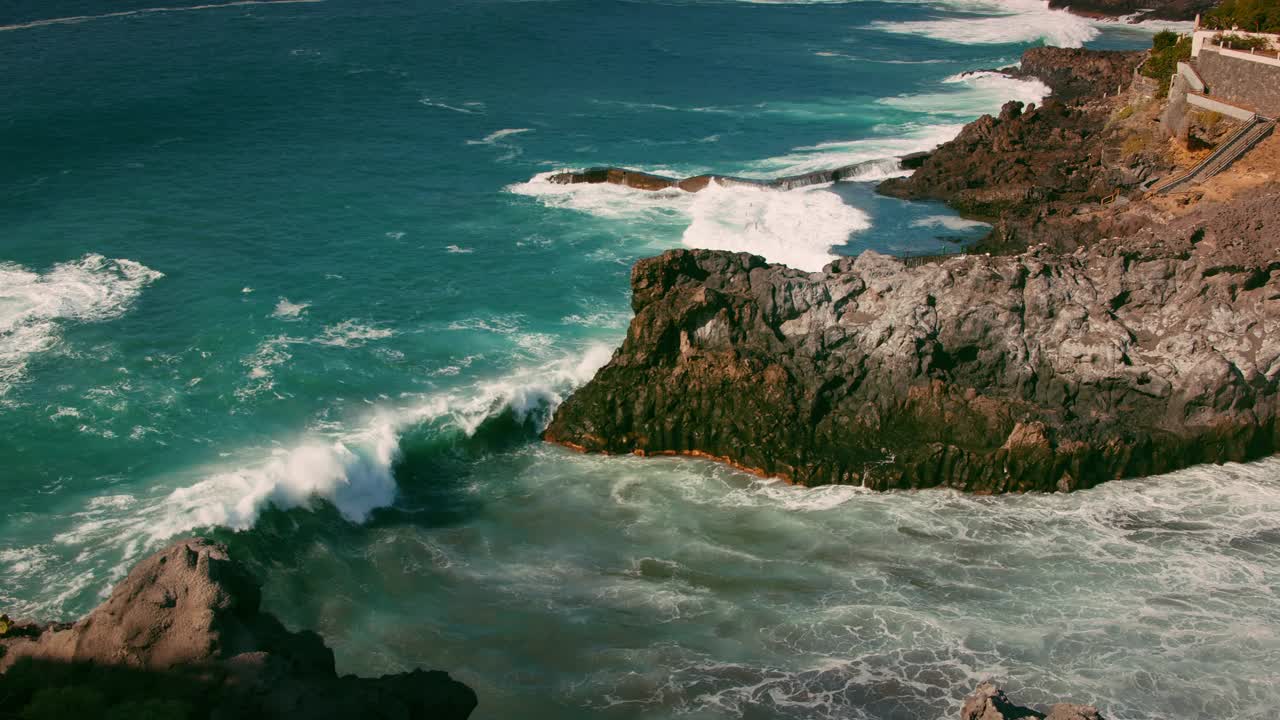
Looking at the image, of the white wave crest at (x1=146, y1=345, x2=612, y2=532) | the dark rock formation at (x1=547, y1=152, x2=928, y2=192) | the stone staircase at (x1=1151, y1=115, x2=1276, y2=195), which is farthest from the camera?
the dark rock formation at (x1=547, y1=152, x2=928, y2=192)

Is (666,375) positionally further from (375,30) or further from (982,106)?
(375,30)

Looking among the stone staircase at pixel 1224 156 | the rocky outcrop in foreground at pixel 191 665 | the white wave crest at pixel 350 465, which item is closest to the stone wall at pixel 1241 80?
the stone staircase at pixel 1224 156

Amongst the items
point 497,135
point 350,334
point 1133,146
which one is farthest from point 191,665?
point 497,135

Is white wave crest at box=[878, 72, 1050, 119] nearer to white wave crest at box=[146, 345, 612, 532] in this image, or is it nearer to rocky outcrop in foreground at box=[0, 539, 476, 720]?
white wave crest at box=[146, 345, 612, 532]

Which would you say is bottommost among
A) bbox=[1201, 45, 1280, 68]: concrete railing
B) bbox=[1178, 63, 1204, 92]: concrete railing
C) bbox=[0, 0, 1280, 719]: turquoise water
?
bbox=[0, 0, 1280, 719]: turquoise water

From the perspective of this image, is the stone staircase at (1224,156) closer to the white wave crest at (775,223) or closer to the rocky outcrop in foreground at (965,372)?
the white wave crest at (775,223)

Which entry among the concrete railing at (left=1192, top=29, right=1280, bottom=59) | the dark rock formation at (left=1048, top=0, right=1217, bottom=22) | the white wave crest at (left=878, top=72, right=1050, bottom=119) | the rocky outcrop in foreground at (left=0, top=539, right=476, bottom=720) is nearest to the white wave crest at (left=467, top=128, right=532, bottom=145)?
the white wave crest at (left=878, top=72, right=1050, bottom=119)

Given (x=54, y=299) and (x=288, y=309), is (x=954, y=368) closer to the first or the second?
(x=288, y=309)

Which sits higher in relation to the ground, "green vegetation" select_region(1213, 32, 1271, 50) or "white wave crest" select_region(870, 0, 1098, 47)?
"green vegetation" select_region(1213, 32, 1271, 50)

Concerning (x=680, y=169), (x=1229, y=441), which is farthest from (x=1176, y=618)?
(x=680, y=169)
